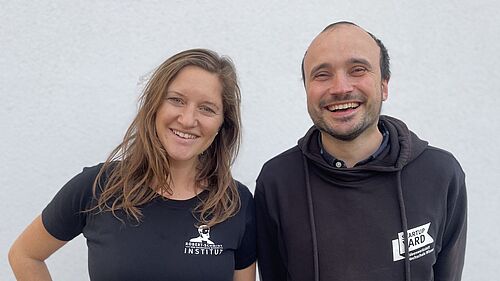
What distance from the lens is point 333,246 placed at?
1123 millimetres

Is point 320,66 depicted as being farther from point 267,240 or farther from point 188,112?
point 267,240

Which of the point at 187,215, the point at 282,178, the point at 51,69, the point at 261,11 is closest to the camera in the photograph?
the point at 187,215

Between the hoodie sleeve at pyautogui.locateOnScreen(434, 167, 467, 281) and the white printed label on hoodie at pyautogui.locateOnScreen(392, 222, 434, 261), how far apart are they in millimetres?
118

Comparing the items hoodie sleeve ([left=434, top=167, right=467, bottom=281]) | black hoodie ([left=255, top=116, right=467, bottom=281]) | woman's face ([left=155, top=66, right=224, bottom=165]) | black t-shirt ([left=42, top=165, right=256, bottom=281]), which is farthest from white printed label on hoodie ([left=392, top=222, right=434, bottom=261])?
woman's face ([left=155, top=66, right=224, bottom=165])

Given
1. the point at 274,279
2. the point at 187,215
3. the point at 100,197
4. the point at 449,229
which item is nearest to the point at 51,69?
the point at 100,197

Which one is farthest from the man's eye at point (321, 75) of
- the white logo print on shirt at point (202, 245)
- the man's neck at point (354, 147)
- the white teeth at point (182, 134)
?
the white logo print on shirt at point (202, 245)

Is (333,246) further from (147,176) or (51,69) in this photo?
(51,69)

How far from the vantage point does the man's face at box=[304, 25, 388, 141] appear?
3.62ft

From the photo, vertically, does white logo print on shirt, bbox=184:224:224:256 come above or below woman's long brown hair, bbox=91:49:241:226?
below

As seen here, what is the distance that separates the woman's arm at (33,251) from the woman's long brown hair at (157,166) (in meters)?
0.19

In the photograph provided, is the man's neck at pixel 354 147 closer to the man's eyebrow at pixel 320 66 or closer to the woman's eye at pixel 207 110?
the man's eyebrow at pixel 320 66

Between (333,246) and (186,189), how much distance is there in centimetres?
40

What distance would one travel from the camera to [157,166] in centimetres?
114

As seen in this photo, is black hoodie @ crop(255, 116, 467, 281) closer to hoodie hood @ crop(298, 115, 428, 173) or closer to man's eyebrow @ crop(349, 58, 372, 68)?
hoodie hood @ crop(298, 115, 428, 173)
